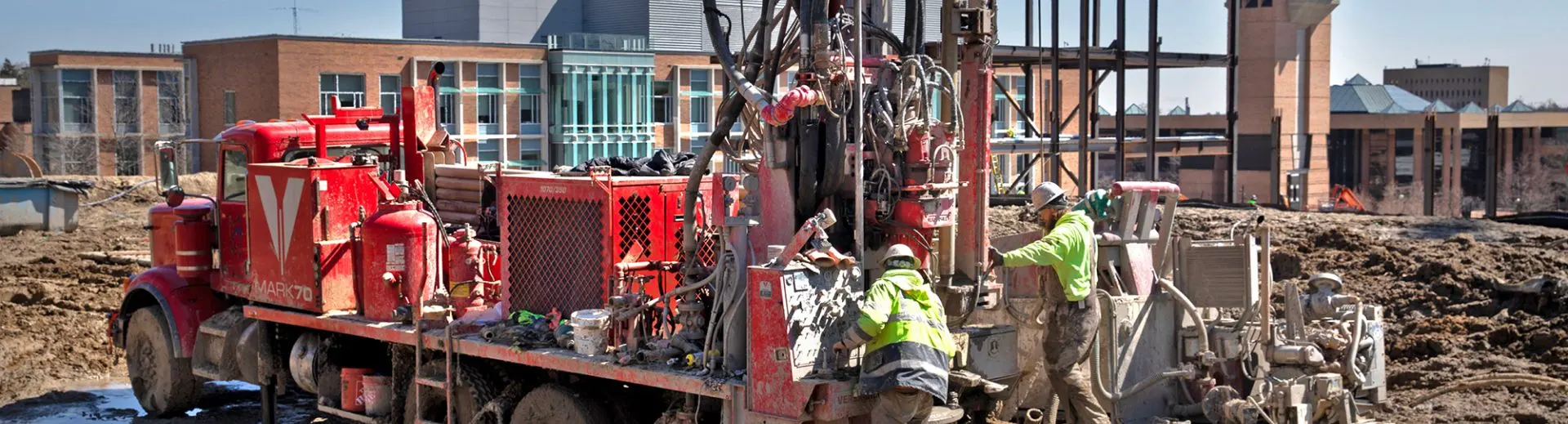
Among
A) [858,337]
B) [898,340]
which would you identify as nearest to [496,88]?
[858,337]

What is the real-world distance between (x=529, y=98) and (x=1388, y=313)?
114ft

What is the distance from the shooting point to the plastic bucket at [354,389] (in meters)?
12.2

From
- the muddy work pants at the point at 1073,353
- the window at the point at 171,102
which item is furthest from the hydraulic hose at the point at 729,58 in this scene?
the window at the point at 171,102

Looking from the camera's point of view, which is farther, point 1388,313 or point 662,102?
point 662,102

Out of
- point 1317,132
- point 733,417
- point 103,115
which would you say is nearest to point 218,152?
point 733,417

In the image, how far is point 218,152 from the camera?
13898mm

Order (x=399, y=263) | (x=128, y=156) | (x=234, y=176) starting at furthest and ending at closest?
(x=128, y=156)
(x=234, y=176)
(x=399, y=263)

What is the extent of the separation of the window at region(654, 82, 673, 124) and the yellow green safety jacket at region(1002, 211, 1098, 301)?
41.7 m

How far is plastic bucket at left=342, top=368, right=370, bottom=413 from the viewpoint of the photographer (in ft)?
40.2

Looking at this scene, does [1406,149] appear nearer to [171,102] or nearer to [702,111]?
[702,111]

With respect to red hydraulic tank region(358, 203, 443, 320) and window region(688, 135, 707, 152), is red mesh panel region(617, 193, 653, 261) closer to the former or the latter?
red hydraulic tank region(358, 203, 443, 320)

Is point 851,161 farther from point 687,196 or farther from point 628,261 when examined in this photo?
point 628,261

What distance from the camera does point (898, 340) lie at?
28.4ft

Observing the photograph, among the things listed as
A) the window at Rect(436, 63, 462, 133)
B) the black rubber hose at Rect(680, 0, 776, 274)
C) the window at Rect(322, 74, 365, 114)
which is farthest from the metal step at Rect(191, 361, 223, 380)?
the window at Rect(322, 74, 365, 114)
